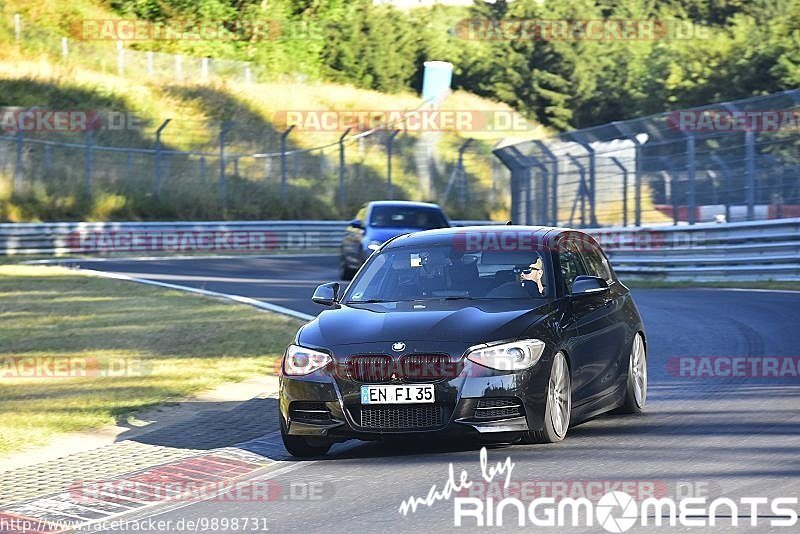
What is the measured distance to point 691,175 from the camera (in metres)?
25.9

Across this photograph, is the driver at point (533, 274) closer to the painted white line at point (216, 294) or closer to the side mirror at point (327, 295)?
the side mirror at point (327, 295)

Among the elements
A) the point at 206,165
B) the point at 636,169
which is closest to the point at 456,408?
the point at 636,169

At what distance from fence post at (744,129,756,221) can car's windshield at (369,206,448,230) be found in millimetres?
5755

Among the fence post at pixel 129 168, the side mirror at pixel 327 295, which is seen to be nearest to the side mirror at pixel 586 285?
the side mirror at pixel 327 295

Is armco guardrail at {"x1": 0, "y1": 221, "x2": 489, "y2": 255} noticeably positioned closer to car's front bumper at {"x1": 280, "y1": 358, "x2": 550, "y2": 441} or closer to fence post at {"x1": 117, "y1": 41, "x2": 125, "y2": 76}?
fence post at {"x1": 117, "y1": 41, "x2": 125, "y2": 76}

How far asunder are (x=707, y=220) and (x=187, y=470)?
746 inches

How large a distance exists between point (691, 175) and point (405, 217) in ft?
18.2

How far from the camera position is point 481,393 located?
8.83 m

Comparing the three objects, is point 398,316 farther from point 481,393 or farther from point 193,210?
point 193,210

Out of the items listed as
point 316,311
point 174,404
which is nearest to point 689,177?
point 316,311

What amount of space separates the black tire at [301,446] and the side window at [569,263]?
6.80 feet

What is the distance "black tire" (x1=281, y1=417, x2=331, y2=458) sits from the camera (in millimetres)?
9352
